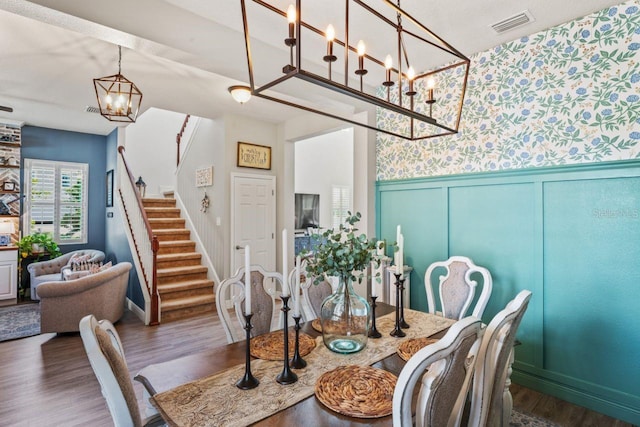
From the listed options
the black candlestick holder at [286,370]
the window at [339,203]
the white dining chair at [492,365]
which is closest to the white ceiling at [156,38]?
the black candlestick holder at [286,370]

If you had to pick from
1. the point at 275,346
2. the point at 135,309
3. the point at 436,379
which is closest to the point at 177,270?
the point at 135,309

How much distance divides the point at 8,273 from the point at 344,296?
242 inches

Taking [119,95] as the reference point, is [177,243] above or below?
below

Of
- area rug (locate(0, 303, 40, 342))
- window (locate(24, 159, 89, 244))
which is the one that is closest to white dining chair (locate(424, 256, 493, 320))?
area rug (locate(0, 303, 40, 342))

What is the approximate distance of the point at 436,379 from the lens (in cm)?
95

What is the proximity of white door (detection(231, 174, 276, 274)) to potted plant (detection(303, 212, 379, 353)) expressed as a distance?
3528 millimetres

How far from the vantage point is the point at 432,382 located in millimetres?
945

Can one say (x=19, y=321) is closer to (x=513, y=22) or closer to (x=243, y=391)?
(x=243, y=391)

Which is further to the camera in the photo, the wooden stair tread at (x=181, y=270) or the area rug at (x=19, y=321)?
the wooden stair tread at (x=181, y=270)

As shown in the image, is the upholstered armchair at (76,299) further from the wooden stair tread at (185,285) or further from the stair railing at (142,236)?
the wooden stair tread at (185,285)

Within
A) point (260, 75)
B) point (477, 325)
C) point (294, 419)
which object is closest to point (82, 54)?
point (260, 75)

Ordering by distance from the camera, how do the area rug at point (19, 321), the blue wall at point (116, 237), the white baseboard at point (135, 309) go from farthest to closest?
the blue wall at point (116, 237) < the white baseboard at point (135, 309) < the area rug at point (19, 321)

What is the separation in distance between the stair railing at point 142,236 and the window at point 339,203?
15.1 ft

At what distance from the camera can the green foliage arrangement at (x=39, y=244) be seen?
5.59 m
